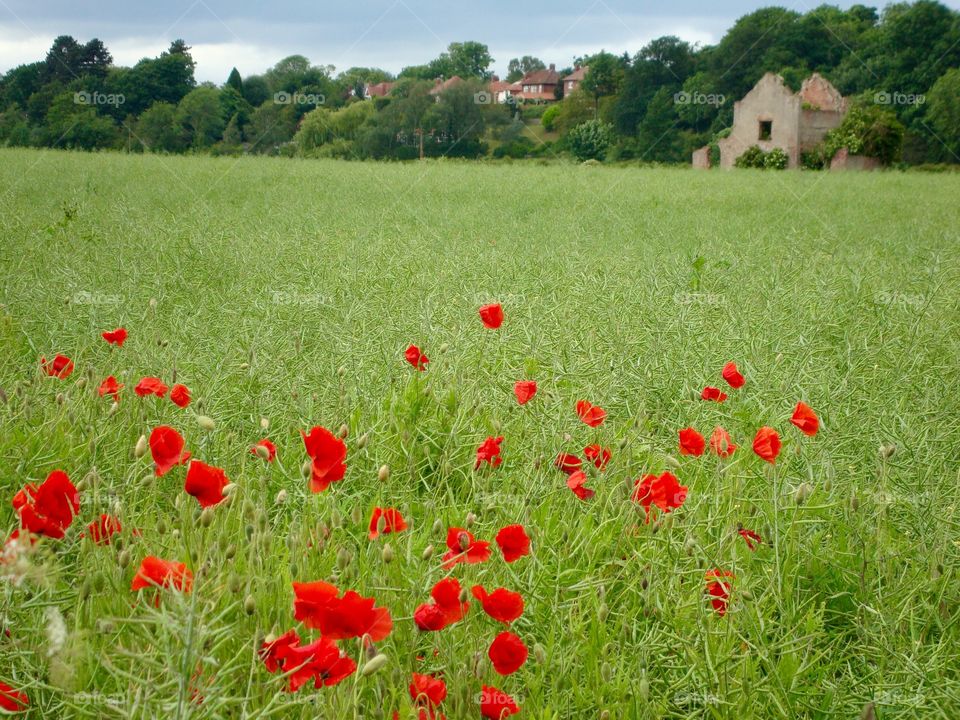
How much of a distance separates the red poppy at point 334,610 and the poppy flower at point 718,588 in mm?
625

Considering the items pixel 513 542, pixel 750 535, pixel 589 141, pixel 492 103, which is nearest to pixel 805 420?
pixel 750 535

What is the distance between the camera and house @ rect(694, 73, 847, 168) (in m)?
30.8

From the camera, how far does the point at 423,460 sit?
220cm

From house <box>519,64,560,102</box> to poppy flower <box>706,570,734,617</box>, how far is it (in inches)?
2383

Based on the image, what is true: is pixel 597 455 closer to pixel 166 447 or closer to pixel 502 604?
pixel 502 604

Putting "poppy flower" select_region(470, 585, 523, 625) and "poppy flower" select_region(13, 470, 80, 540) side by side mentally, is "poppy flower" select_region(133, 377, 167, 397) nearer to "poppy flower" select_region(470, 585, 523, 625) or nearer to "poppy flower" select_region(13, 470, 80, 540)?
"poppy flower" select_region(13, 470, 80, 540)

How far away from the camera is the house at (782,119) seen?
101 ft

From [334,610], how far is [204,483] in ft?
1.18

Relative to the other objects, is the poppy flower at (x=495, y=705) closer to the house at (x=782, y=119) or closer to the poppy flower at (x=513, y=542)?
the poppy flower at (x=513, y=542)

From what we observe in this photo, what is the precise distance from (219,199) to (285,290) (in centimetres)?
583

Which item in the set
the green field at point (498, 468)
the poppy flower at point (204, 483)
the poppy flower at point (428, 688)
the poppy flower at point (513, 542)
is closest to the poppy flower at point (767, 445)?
the green field at point (498, 468)

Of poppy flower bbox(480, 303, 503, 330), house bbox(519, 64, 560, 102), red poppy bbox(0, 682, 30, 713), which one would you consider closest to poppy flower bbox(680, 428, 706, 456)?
poppy flower bbox(480, 303, 503, 330)

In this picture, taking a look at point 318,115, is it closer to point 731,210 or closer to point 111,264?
point 731,210

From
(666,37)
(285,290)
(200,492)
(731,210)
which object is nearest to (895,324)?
(285,290)
